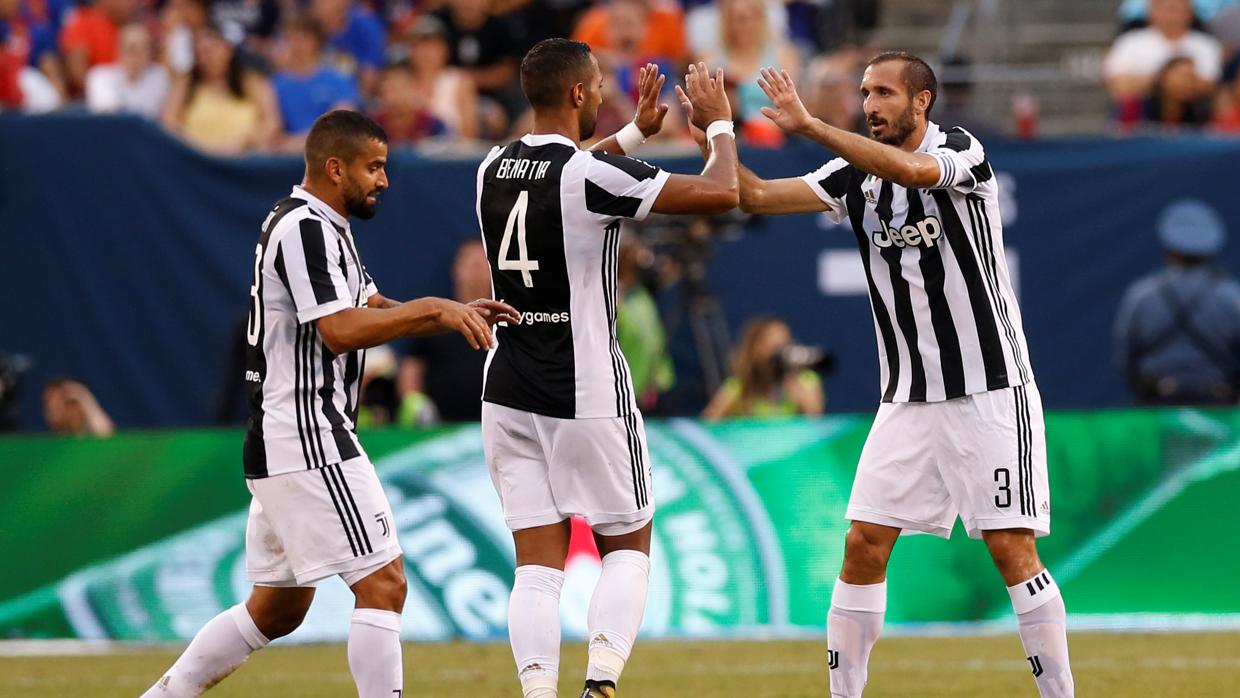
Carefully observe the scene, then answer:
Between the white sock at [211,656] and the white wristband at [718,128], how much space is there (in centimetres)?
244

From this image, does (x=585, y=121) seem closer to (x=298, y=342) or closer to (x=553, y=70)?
(x=553, y=70)

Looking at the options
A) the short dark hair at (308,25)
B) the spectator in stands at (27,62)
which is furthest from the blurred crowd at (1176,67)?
the spectator in stands at (27,62)

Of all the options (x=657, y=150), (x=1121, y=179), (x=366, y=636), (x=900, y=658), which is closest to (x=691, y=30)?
(x=657, y=150)

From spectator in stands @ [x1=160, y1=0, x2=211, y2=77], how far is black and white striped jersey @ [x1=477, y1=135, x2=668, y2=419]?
9052 mm

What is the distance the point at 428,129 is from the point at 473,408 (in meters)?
2.75

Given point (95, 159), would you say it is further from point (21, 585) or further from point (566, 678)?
point (566, 678)

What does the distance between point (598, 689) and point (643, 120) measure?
222cm

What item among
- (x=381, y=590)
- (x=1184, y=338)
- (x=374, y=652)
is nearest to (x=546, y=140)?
(x=381, y=590)

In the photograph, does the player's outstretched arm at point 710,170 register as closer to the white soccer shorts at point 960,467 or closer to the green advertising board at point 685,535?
the white soccer shorts at point 960,467

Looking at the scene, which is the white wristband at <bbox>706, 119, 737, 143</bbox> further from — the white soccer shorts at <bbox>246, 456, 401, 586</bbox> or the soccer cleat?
the soccer cleat

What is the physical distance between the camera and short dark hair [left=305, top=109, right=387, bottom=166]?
668cm

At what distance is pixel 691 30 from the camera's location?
1494 centimetres

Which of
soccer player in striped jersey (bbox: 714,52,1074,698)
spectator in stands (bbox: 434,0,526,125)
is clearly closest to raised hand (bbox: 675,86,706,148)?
soccer player in striped jersey (bbox: 714,52,1074,698)

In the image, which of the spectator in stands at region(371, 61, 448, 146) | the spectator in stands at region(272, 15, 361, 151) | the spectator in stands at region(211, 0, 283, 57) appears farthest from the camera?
the spectator in stands at region(211, 0, 283, 57)
